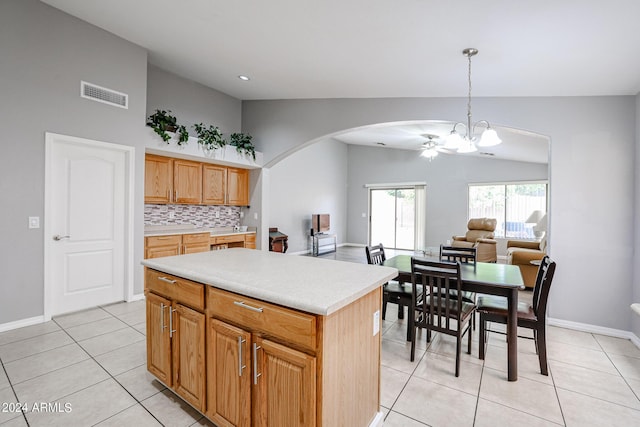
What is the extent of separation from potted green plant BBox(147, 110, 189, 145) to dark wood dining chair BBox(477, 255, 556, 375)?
4293mm

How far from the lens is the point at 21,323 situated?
2998 mm

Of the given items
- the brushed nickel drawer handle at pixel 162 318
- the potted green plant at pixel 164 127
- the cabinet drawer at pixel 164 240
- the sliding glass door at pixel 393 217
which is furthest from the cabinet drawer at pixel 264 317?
the sliding glass door at pixel 393 217

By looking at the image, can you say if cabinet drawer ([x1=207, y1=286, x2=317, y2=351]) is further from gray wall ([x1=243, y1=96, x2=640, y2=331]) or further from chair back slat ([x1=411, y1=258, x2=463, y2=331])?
gray wall ([x1=243, y1=96, x2=640, y2=331])

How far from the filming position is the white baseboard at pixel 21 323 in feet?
9.49

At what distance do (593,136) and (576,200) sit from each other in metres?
0.69

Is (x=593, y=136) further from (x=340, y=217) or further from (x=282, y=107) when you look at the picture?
(x=340, y=217)

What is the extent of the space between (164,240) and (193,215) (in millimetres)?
1051

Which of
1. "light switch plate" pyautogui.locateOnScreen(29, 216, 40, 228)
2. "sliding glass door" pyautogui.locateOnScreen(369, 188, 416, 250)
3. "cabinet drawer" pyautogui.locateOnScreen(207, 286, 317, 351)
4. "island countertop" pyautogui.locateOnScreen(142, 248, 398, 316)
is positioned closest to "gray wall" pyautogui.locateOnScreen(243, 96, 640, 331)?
"island countertop" pyautogui.locateOnScreen(142, 248, 398, 316)

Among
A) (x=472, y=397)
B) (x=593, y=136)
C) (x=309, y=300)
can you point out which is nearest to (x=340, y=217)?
(x=593, y=136)

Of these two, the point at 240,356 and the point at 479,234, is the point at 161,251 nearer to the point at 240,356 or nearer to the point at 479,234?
the point at 240,356

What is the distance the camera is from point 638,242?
296cm

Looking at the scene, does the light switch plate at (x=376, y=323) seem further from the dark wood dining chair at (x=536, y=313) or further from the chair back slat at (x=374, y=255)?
the chair back slat at (x=374, y=255)

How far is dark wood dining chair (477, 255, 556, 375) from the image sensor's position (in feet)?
7.49

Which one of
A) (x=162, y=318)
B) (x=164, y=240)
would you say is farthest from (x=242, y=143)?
(x=162, y=318)
